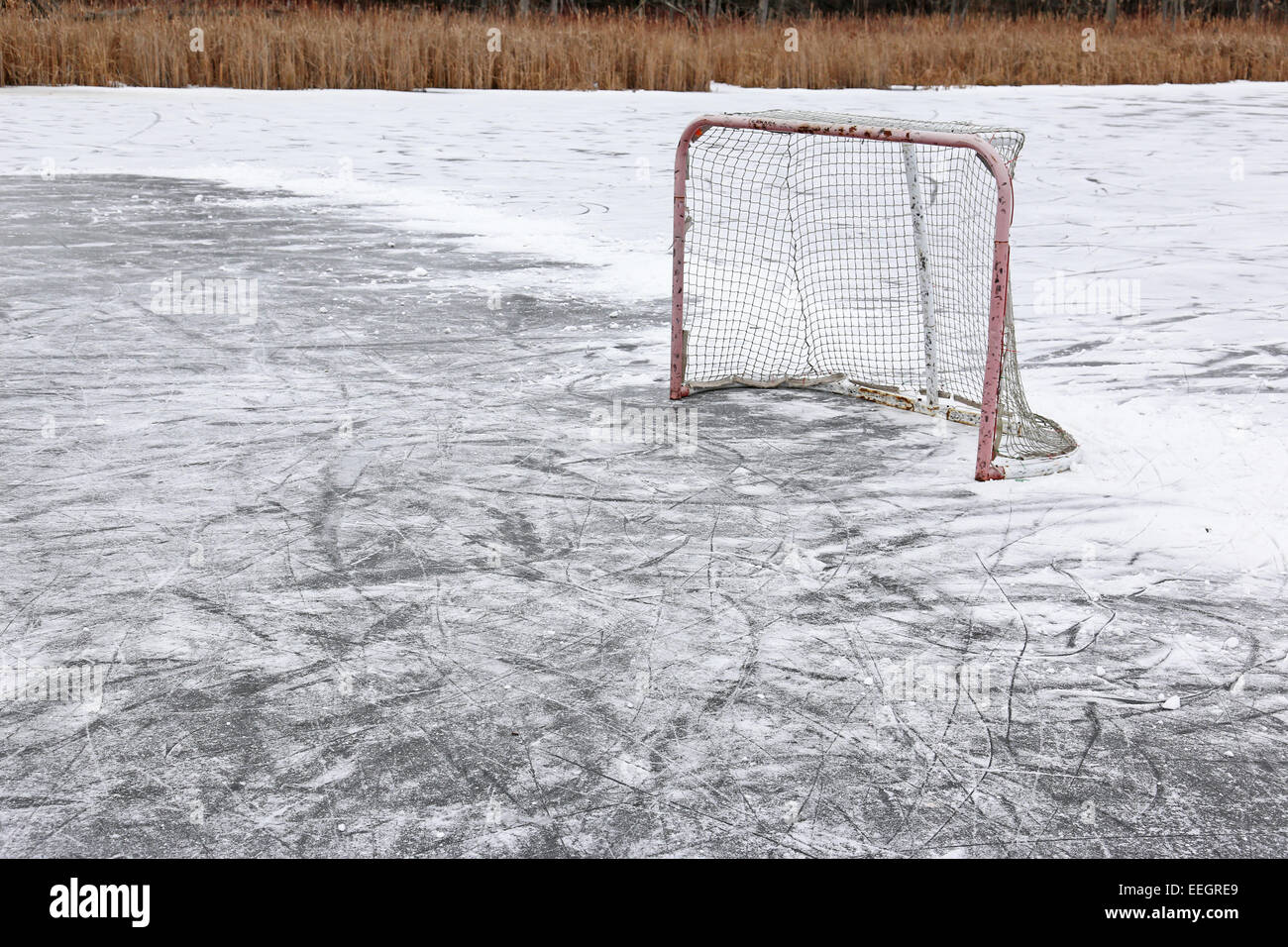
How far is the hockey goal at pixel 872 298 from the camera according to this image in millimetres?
4156

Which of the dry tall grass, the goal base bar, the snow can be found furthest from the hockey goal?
the dry tall grass

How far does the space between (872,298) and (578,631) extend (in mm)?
3658

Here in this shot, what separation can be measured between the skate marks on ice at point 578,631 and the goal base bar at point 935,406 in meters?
0.08

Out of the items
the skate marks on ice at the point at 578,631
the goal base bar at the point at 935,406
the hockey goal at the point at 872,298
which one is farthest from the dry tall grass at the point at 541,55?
the goal base bar at the point at 935,406

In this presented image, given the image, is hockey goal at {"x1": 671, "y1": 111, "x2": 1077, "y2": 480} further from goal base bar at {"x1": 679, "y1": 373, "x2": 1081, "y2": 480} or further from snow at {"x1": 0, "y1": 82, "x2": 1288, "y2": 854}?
snow at {"x1": 0, "y1": 82, "x2": 1288, "y2": 854}

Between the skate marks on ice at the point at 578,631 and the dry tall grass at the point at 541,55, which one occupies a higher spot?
the dry tall grass at the point at 541,55

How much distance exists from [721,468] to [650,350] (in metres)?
1.55

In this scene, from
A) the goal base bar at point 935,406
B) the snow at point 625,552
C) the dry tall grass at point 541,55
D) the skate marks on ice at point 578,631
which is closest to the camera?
the skate marks on ice at point 578,631

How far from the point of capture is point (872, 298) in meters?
6.25

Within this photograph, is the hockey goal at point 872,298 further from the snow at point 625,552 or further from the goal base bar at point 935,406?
the snow at point 625,552

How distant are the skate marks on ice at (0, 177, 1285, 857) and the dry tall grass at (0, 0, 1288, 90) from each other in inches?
444
